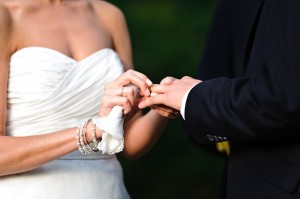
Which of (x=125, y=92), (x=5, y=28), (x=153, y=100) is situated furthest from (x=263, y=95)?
(x=5, y=28)

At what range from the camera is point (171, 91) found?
95.2 inches

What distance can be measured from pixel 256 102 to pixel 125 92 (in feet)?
1.97

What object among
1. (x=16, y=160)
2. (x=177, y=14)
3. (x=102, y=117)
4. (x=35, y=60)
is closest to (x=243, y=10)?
(x=102, y=117)

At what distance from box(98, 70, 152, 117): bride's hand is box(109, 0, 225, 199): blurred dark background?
9.57 feet

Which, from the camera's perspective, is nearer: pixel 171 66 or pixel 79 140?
pixel 79 140

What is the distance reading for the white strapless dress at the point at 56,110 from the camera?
2.68 metres

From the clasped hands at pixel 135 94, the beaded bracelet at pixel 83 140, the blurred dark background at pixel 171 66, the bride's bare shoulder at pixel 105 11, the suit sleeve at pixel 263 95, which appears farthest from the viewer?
the blurred dark background at pixel 171 66

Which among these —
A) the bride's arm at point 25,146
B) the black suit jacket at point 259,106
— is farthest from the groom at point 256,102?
the bride's arm at point 25,146

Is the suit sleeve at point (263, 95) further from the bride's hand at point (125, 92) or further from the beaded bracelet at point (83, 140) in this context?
the beaded bracelet at point (83, 140)

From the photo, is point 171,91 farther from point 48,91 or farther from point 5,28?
point 5,28

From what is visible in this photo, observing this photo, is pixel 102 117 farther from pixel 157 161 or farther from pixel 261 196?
pixel 157 161

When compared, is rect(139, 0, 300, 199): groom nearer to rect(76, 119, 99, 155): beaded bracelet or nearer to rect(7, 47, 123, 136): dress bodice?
rect(76, 119, 99, 155): beaded bracelet

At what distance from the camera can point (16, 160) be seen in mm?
2586

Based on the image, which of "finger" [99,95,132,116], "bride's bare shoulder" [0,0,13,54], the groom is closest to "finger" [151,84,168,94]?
the groom
